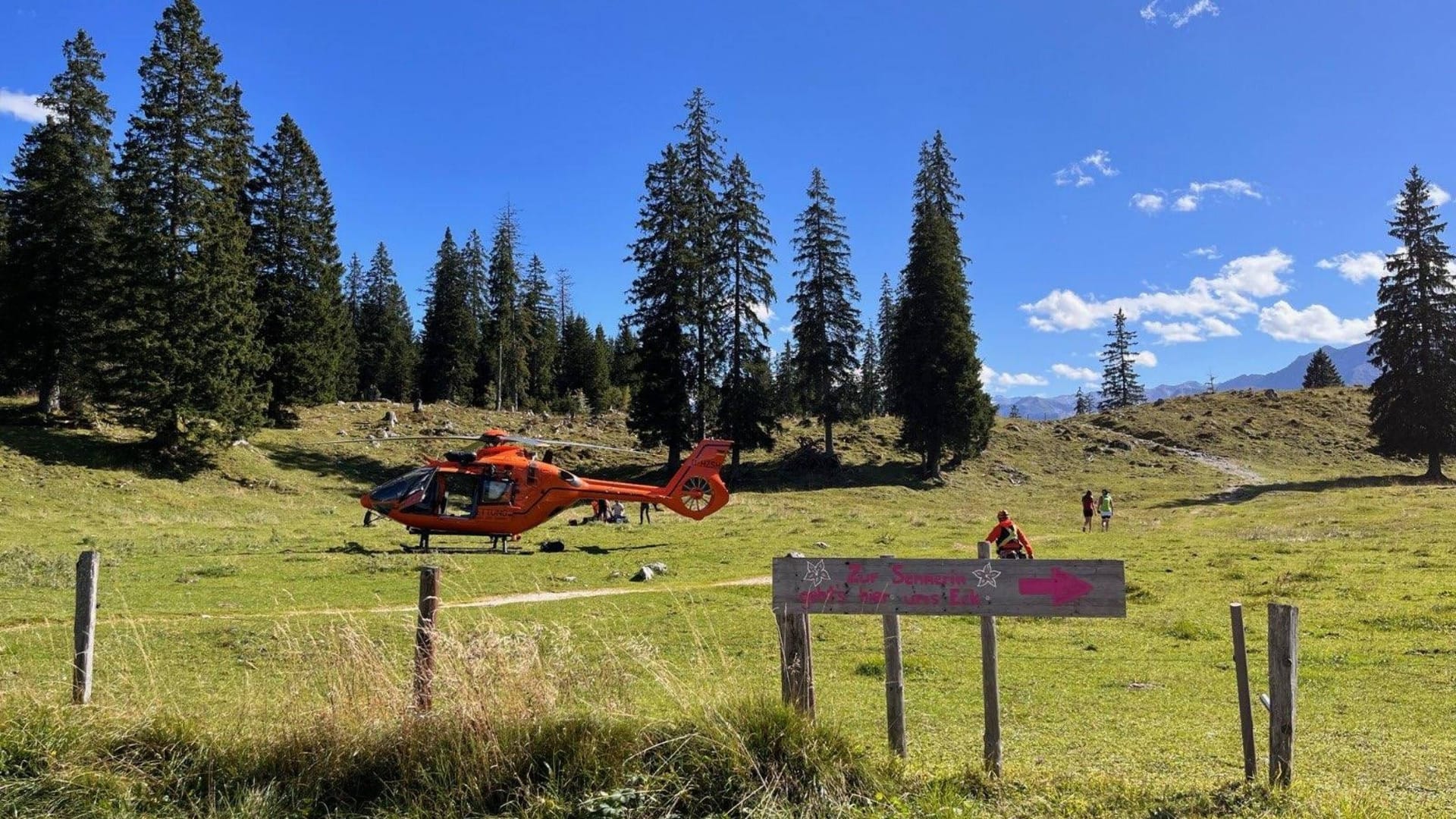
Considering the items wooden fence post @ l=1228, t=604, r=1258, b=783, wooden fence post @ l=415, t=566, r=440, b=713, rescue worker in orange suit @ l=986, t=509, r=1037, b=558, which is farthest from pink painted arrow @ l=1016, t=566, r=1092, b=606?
rescue worker in orange suit @ l=986, t=509, r=1037, b=558

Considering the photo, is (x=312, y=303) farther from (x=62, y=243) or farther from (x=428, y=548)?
(x=428, y=548)

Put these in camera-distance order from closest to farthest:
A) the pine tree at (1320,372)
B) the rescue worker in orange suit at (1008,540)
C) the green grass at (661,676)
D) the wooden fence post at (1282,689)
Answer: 1. the wooden fence post at (1282,689)
2. the green grass at (661,676)
3. the rescue worker in orange suit at (1008,540)
4. the pine tree at (1320,372)

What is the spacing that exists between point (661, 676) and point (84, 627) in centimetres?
454

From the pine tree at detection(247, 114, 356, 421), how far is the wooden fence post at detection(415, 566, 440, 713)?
39.9 meters

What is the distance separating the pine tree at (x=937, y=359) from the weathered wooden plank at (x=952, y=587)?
40.7 metres

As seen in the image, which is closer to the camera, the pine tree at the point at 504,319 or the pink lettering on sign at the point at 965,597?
the pink lettering on sign at the point at 965,597

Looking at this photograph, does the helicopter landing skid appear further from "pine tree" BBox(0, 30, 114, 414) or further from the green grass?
"pine tree" BBox(0, 30, 114, 414)

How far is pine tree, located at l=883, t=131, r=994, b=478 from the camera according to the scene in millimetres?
44969

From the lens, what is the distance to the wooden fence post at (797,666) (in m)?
5.38

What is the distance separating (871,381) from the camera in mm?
81000

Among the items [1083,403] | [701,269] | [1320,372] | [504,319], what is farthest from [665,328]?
[1083,403]

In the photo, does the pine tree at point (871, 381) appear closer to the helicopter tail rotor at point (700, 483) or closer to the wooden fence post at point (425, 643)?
the helicopter tail rotor at point (700, 483)

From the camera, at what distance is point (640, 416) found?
145ft

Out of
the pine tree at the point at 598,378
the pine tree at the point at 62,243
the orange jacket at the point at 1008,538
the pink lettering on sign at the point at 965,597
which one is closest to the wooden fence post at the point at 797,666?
the pink lettering on sign at the point at 965,597
